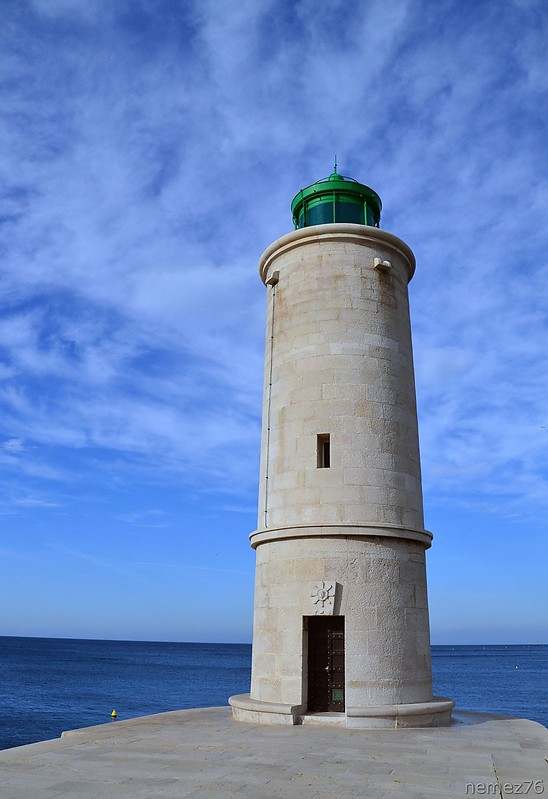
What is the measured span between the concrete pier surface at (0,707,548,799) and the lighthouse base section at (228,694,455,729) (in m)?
0.21

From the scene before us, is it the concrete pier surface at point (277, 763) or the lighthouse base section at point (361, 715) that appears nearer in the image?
the concrete pier surface at point (277, 763)

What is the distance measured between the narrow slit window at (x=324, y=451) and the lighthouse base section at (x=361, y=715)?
4318 millimetres

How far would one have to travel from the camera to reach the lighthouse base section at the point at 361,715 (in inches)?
447

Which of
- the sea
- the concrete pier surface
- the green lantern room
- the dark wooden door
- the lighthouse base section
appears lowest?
the sea

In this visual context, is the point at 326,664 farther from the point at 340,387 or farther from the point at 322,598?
the point at 340,387

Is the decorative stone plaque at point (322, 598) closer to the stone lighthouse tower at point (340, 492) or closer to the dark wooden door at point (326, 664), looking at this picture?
the stone lighthouse tower at point (340, 492)

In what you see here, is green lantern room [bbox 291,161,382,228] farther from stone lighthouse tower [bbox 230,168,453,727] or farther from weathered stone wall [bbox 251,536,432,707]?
weathered stone wall [bbox 251,536,432,707]

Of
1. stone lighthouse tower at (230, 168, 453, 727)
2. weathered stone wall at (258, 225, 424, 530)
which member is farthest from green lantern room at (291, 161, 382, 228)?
weathered stone wall at (258, 225, 424, 530)

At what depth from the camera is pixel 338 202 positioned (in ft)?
50.4

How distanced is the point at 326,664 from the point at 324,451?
153 inches

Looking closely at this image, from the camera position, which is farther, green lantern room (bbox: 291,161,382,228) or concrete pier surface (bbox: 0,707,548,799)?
green lantern room (bbox: 291,161,382,228)

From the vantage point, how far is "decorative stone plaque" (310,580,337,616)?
12.1 m

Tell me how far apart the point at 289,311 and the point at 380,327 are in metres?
1.94

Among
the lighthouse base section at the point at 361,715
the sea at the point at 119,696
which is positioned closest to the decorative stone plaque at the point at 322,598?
the lighthouse base section at the point at 361,715
